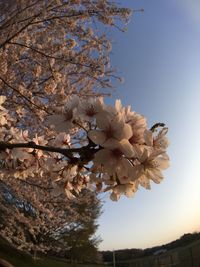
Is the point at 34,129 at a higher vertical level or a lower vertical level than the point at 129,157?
higher

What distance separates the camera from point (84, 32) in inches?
296

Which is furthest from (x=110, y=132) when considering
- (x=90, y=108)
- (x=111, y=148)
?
(x=90, y=108)

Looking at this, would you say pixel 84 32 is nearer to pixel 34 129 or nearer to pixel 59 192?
pixel 34 129

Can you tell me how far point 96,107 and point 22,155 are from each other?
0.59 metres

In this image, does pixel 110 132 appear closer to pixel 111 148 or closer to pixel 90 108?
pixel 111 148

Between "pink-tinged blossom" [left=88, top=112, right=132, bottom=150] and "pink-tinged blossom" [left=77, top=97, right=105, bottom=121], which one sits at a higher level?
"pink-tinged blossom" [left=77, top=97, right=105, bottom=121]

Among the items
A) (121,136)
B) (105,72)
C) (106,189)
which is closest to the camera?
(121,136)

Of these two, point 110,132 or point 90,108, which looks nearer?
point 110,132

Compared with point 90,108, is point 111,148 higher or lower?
lower

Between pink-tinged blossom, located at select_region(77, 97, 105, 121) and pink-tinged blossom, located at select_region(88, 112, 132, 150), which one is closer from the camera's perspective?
→ pink-tinged blossom, located at select_region(88, 112, 132, 150)

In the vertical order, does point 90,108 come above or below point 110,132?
above

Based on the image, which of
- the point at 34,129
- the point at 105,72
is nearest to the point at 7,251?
the point at 34,129

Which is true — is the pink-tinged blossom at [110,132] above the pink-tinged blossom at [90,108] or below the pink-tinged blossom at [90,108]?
below

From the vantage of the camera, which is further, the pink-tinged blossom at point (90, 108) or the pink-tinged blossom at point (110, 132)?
the pink-tinged blossom at point (90, 108)
